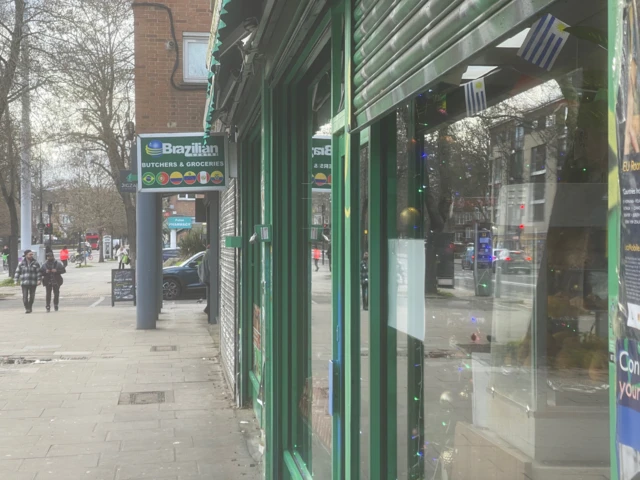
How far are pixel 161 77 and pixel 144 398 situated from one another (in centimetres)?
834

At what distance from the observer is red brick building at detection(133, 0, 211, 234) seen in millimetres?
13930

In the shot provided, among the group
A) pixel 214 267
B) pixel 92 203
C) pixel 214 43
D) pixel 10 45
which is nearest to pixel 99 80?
pixel 10 45

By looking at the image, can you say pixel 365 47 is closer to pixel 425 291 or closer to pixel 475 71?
pixel 475 71

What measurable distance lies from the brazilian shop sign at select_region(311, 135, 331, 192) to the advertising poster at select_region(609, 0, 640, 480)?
267cm

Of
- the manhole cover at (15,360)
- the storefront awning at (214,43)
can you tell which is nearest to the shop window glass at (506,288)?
the storefront awning at (214,43)

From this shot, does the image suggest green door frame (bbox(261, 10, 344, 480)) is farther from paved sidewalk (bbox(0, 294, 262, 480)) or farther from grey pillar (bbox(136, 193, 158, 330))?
grey pillar (bbox(136, 193, 158, 330))

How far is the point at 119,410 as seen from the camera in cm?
719

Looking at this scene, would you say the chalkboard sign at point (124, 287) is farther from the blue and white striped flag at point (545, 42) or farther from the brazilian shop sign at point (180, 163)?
the blue and white striped flag at point (545, 42)

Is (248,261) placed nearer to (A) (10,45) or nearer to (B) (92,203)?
(A) (10,45)

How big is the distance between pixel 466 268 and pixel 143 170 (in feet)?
18.6

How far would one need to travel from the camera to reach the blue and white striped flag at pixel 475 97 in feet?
8.34

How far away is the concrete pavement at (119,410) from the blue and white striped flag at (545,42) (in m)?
4.04

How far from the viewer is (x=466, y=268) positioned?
2.70m

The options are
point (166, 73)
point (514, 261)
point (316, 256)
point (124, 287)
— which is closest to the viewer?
point (514, 261)
